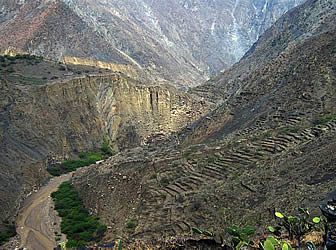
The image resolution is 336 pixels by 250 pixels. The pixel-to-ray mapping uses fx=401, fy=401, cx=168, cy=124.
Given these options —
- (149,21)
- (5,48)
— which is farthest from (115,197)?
(149,21)

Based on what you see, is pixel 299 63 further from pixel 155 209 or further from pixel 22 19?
pixel 22 19

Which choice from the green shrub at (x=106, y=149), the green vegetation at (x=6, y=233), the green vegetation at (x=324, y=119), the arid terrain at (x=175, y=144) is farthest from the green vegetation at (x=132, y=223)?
the green shrub at (x=106, y=149)

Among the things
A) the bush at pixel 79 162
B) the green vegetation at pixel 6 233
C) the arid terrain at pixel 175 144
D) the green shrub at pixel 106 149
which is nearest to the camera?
the arid terrain at pixel 175 144

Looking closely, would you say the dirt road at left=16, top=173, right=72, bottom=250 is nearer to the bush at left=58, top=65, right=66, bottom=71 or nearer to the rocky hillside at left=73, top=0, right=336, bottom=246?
the rocky hillside at left=73, top=0, right=336, bottom=246

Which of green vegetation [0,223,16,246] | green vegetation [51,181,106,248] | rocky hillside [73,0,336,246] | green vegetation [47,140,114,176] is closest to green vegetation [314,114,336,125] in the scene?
A: rocky hillside [73,0,336,246]

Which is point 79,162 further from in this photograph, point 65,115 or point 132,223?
point 132,223

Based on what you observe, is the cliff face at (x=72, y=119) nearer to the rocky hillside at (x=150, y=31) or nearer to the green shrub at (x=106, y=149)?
the green shrub at (x=106, y=149)
